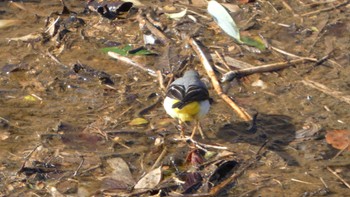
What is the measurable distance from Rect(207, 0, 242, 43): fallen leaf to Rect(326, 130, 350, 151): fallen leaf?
2.30 metres

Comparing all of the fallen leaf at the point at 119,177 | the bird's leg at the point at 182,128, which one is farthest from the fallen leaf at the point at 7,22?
the fallen leaf at the point at 119,177

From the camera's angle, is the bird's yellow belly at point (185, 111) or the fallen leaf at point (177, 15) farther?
the fallen leaf at point (177, 15)

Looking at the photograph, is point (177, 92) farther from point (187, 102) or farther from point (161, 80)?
point (161, 80)

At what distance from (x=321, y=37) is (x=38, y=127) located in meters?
4.00

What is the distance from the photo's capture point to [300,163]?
25.5 feet

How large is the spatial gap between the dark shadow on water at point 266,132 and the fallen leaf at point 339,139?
0.37m

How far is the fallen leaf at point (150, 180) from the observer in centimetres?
730

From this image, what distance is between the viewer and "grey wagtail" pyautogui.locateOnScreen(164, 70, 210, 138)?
805cm

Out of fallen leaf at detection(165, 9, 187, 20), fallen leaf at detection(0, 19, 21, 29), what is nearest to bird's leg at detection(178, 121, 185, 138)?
fallen leaf at detection(165, 9, 187, 20)

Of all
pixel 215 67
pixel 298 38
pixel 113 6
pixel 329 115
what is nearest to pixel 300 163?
pixel 329 115

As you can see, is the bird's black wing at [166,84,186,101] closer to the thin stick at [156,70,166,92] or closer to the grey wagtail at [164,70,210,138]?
the grey wagtail at [164,70,210,138]

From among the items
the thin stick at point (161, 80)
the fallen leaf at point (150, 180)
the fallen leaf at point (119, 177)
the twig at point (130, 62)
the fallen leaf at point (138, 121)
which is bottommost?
the twig at point (130, 62)

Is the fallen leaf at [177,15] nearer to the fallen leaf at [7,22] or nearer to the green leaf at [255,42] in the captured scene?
the green leaf at [255,42]

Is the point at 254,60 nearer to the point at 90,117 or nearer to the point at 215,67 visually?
the point at 215,67
